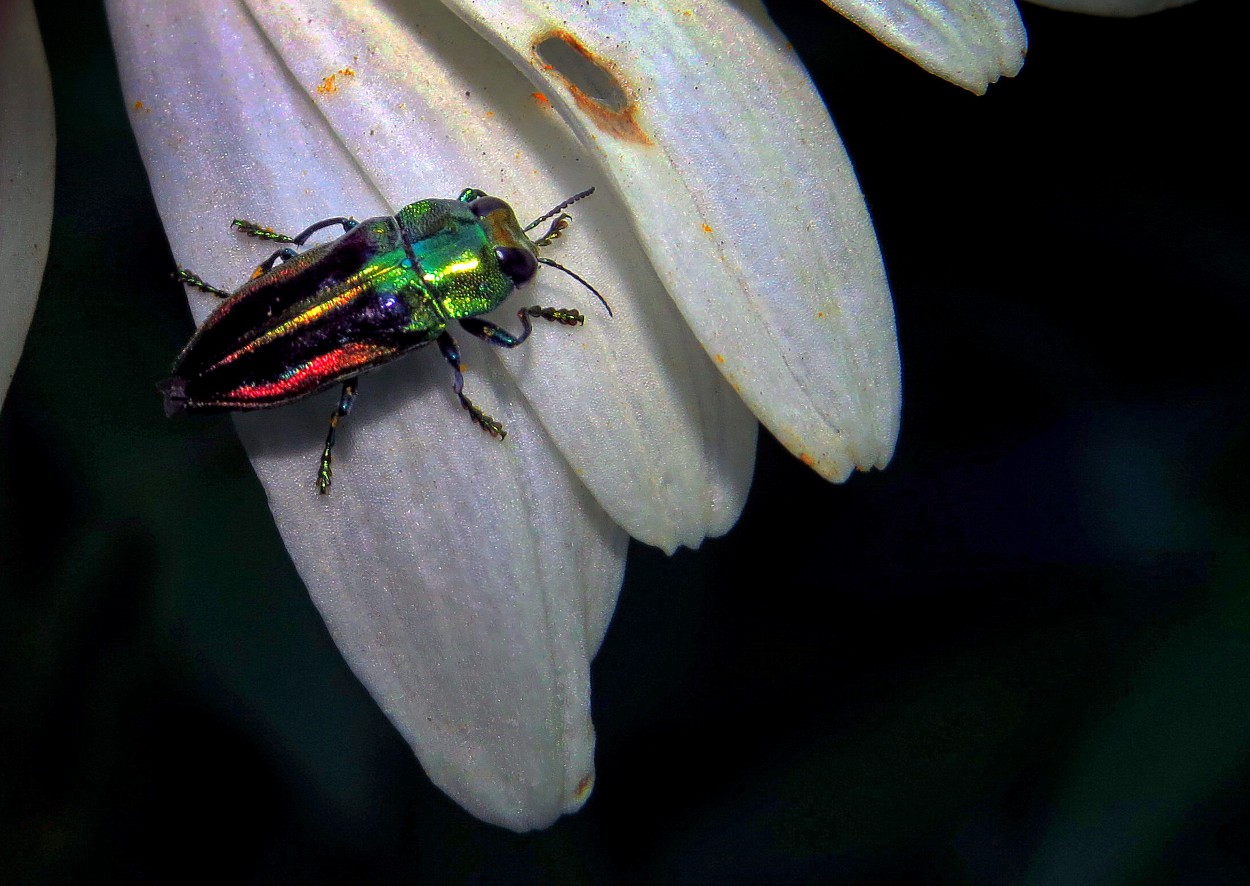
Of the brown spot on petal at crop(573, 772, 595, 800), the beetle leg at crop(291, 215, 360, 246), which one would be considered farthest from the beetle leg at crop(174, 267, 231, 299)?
the brown spot on petal at crop(573, 772, 595, 800)

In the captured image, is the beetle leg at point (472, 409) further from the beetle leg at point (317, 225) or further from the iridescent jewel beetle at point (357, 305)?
the beetle leg at point (317, 225)

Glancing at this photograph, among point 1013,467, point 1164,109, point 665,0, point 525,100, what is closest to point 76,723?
point 525,100

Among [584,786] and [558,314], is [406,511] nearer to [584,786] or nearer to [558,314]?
[558,314]

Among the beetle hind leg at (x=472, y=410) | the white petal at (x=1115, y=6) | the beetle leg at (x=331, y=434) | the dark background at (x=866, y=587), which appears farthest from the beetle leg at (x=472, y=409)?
the white petal at (x=1115, y=6)

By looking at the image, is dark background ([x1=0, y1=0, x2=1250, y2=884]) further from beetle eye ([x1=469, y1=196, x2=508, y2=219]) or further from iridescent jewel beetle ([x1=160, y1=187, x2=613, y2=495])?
beetle eye ([x1=469, y1=196, x2=508, y2=219])

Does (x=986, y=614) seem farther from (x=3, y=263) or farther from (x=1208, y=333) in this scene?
(x=3, y=263)

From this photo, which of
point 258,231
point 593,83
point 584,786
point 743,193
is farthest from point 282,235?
point 584,786
